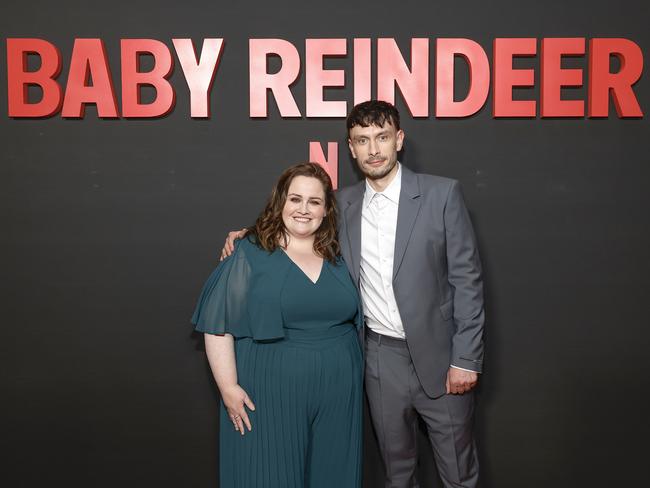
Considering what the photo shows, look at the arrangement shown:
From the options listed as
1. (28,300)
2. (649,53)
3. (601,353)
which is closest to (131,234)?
(28,300)

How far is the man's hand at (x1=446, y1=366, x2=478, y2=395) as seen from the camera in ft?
6.63

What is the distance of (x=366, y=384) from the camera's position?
2238 millimetres

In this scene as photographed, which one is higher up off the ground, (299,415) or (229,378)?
(229,378)

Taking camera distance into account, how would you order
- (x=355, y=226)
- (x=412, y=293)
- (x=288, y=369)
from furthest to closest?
(x=355, y=226), (x=412, y=293), (x=288, y=369)

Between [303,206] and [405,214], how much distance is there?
43 cm

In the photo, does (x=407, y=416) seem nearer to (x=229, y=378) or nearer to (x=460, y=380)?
(x=460, y=380)

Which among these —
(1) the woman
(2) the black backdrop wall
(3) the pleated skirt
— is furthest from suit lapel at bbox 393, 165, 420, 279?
(2) the black backdrop wall

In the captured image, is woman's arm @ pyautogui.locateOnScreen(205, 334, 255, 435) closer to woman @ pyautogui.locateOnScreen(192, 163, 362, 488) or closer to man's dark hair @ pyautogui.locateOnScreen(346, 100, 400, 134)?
woman @ pyautogui.locateOnScreen(192, 163, 362, 488)

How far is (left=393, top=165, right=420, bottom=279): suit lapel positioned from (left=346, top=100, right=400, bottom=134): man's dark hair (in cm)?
25

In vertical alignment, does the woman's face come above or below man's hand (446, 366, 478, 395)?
above

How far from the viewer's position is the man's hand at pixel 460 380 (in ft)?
6.63

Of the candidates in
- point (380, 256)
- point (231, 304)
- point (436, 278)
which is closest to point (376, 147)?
point (380, 256)

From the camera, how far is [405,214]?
204cm

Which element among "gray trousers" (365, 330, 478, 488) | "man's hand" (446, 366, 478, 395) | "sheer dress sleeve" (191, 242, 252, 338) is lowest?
"gray trousers" (365, 330, 478, 488)
